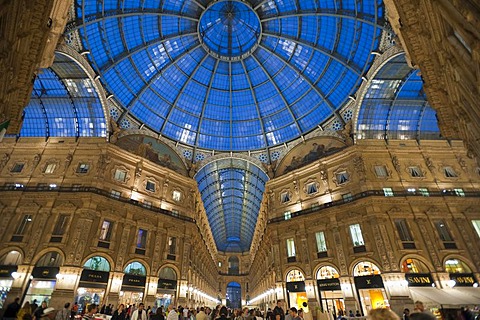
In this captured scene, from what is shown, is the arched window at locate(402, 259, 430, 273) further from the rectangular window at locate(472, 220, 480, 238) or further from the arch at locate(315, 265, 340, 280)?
the rectangular window at locate(472, 220, 480, 238)

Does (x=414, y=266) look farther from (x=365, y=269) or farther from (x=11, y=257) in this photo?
(x=11, y=257)

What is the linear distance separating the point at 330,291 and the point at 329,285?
77cm

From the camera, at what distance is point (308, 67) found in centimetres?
3684

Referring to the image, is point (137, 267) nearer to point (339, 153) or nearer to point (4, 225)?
point (4, 225)

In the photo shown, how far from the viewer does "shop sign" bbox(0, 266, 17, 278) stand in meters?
24.3

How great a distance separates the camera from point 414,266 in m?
25.1

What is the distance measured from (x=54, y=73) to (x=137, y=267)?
24.9 meters

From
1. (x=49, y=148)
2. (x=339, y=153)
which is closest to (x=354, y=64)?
(x=339, y=153)

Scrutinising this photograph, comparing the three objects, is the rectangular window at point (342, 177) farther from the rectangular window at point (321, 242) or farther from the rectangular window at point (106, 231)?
the rectangular window at point (106, 231)

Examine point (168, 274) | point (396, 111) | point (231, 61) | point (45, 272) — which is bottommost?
point (45, 272)

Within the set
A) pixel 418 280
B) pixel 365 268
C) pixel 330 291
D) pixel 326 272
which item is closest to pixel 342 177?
pixel 365 268

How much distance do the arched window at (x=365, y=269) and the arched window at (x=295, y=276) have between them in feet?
19.6

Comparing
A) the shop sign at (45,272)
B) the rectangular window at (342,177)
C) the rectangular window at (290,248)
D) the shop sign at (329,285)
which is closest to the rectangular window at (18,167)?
the shop sign at (45,272)

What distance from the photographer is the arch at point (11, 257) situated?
24984mm
